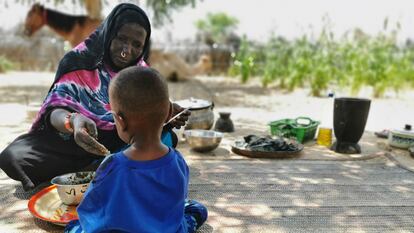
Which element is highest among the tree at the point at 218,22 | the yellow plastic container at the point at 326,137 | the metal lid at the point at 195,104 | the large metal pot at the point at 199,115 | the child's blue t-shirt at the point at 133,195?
the child's blue t-shirt at the point at 133,195

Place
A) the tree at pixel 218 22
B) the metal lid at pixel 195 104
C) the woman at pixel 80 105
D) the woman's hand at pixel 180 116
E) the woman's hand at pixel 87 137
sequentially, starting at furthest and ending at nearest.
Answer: the tree at pixel 218 22
the metal lid at pixel 195 104
the woman at pixel 80 105
the woman's hand at pixel 180 116
the woman's hand at pixel 87 137

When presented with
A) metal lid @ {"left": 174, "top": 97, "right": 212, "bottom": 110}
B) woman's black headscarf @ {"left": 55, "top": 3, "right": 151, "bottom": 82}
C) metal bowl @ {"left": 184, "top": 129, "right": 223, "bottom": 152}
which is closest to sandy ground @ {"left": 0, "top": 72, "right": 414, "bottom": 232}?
metal bowl @ {"left": 184, "top": 129, "right": 223, "bottom": 152}

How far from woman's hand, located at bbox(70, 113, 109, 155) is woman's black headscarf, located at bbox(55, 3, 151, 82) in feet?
2.71

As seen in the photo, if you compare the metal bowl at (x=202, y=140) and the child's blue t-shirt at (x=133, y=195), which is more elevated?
the child's blue t-shirt at (x=133, y=195)

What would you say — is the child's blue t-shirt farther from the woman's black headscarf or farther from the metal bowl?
the metal bowl

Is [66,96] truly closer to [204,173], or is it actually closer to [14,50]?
[204,173]

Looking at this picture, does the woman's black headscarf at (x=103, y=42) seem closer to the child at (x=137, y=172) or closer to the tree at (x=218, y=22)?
the child at (x=137, y=172)

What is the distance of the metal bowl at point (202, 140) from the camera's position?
323cm

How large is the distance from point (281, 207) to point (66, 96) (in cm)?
142

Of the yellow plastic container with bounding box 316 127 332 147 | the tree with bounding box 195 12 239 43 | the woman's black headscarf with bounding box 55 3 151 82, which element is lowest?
the tree with bounding box 195 12 239 43

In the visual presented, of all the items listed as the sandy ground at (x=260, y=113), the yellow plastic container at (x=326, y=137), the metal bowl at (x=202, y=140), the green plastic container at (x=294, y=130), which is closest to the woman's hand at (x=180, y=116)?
the sandy ground at (x=260, y=113)

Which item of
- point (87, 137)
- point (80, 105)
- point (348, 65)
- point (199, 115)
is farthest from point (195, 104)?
point (348, 65)

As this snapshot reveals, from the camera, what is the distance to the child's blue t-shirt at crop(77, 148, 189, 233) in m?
1.30

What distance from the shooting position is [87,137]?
1635mm
